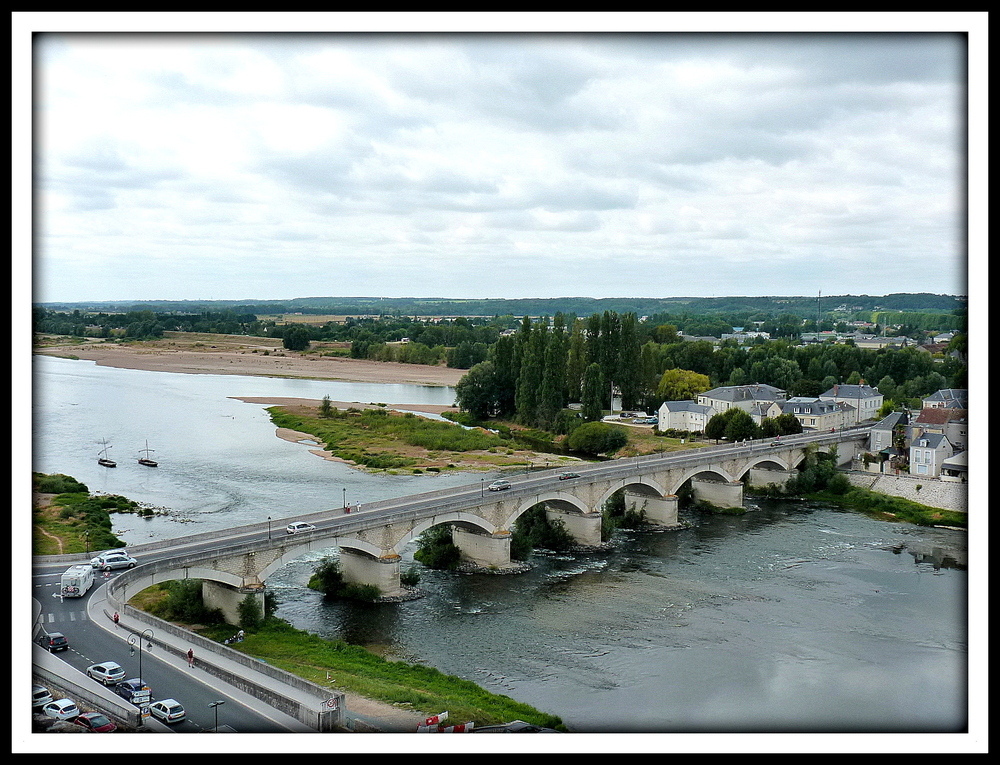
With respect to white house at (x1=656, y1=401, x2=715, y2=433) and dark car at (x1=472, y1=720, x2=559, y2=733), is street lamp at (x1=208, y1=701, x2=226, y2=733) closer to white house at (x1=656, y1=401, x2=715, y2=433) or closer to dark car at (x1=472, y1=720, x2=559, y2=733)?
dark car at (x1=472, y1=720, x2=559, y2=733)

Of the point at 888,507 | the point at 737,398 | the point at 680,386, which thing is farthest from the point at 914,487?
the point at 680,386

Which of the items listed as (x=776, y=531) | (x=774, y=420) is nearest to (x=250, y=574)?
(x=776, y=531)

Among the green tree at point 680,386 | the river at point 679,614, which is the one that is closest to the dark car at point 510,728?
the river at point 679,614

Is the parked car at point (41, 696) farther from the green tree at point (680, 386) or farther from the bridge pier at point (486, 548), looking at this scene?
the green tree at point (680, 386)

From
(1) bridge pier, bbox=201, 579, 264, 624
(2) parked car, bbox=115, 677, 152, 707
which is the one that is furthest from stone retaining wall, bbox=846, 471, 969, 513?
(2) parked car, bbox=115, 677, 152, 707

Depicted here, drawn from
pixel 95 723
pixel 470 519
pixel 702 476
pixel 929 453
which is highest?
pixel 929 453

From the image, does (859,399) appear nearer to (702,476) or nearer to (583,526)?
(702,476)
